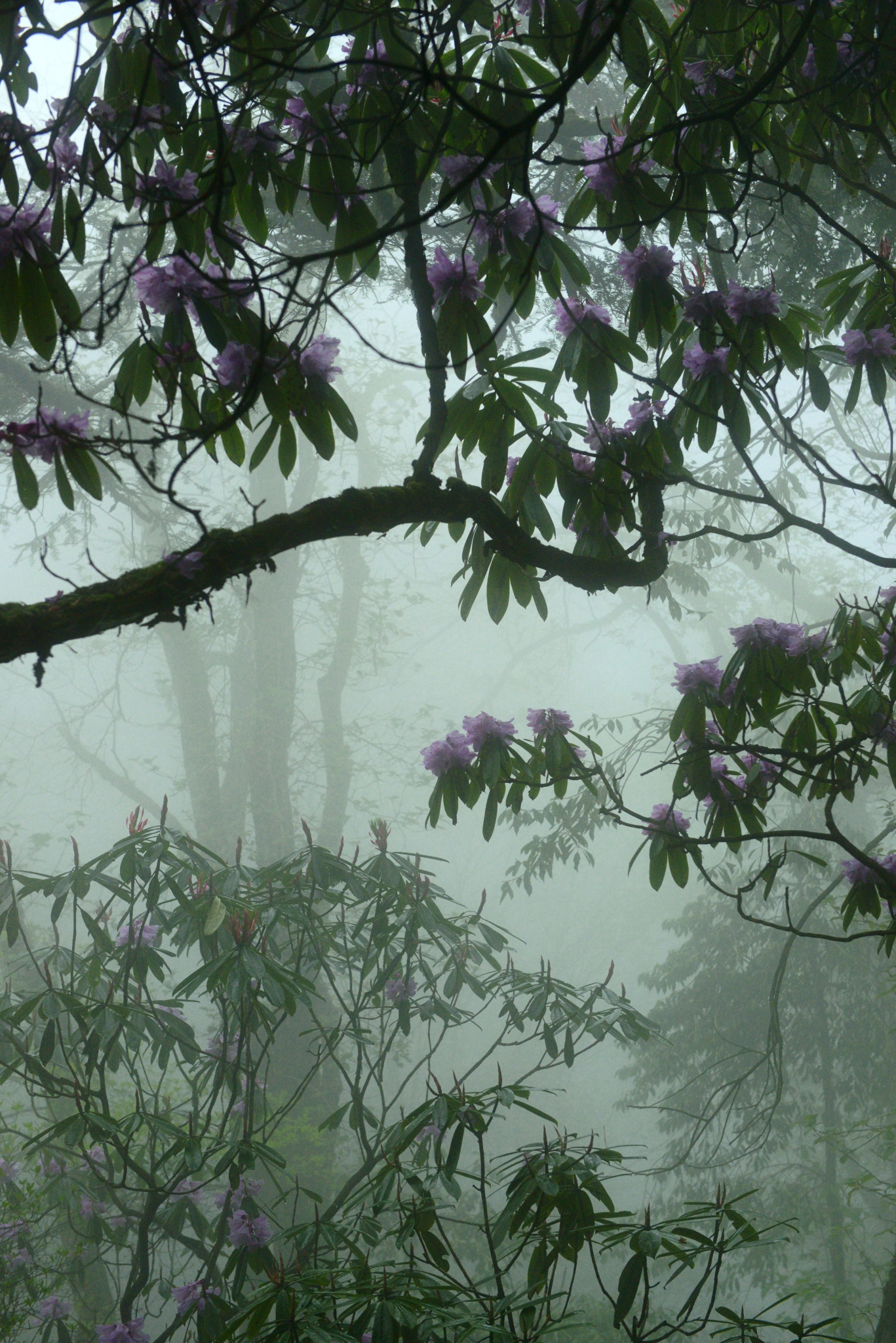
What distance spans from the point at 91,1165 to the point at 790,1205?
4557mm

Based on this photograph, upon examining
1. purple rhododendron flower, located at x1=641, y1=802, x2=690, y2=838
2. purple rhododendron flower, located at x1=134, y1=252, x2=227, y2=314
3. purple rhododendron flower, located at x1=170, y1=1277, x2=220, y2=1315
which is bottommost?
purple rhododendron flower, located at x1=170, y1=1277, x2=220, y2=1315

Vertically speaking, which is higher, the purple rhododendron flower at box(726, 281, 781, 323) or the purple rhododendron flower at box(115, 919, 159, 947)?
the purple rhododendron flower at box(726, 281, 781, 323)

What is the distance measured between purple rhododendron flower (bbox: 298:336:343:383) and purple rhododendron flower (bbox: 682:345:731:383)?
51 cm

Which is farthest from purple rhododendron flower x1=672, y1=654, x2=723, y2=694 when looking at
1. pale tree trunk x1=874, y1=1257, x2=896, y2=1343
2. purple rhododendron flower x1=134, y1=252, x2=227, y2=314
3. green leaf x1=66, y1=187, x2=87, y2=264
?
pale tree trunk x1=874, y1=1257, x2=896, y2=1343

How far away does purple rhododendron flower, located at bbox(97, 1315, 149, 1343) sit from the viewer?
1.81 meters

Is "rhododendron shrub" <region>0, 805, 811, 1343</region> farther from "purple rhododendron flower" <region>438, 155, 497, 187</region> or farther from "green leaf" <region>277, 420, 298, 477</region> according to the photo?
"purple rhododendron flower" <region>438, 155, 497, 187</region>

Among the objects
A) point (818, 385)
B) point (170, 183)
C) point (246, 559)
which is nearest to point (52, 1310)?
point (246, 559)

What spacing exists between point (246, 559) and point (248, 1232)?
1518mm

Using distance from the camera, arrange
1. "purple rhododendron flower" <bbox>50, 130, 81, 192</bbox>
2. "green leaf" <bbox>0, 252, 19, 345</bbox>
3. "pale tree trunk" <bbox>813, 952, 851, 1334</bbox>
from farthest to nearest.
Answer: "pale tree trunk" <bbox>813, 952, 851, 1334</bbox> < "purple rhododendron flower" <bbox>50, 130, 81, 192</bbox> < "green leaf" <bbox>0, 252, 19, 345</bbox>

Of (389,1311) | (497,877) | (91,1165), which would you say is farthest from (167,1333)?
(497,877)

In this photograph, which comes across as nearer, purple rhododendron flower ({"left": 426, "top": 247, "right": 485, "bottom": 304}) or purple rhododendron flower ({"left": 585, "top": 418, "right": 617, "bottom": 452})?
purple rhododendron flower ({"left": 426, "top": 247, "right": 485, "bottom": 304})

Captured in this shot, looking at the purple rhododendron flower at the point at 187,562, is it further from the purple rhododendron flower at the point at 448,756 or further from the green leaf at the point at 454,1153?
the green leaf at the point at 454,1153

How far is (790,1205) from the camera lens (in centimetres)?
506

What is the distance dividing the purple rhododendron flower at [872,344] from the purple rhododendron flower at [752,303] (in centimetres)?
11
